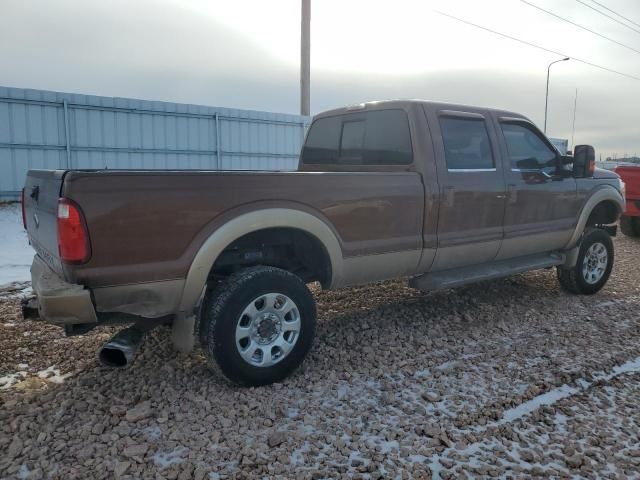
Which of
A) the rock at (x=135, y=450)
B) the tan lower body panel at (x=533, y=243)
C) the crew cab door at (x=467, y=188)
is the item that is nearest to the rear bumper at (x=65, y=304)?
the rock at (x=135, y=450)

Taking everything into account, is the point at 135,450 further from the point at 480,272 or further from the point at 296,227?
the point at 480,272

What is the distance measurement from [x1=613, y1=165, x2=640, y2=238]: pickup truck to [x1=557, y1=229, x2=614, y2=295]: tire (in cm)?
500

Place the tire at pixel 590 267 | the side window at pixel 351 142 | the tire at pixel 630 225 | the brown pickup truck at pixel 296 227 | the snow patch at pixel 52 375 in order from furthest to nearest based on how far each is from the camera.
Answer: the tire at pixel 630 225, the tire at pixel 590 267, the side window at pixel 351 142, the snow patch at pixel 52 375, the brown pickup truck at pixel 296 227

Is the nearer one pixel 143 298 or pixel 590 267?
pixel 143 298

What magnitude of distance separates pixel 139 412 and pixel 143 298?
27.4 inches

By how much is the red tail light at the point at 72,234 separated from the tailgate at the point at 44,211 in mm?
109

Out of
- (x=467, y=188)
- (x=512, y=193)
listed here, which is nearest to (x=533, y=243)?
(x=512, y=193)

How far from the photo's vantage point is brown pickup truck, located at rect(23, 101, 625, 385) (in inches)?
114

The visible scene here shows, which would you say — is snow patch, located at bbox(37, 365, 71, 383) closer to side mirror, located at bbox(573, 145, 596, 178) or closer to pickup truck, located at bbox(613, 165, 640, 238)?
side mirror, located at bbox(573, 145, 596, 178)

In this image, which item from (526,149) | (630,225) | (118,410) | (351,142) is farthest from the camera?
(630,225)

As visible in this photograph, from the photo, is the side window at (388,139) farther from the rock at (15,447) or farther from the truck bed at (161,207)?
the rock at (15,447)

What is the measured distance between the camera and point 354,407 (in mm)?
3227

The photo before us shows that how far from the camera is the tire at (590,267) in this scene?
5.82 metres

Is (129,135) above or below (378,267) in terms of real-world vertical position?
above
